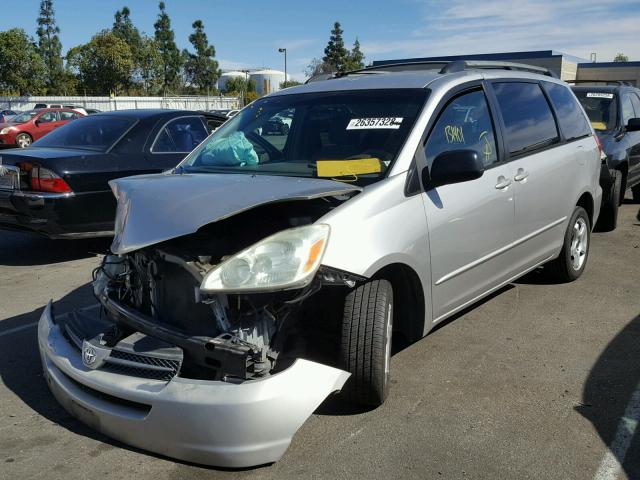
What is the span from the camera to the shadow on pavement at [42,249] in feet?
22.8

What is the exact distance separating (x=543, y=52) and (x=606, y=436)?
132ft

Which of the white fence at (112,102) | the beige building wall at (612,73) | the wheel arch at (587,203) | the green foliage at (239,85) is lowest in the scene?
the wheel arch at (587,203)

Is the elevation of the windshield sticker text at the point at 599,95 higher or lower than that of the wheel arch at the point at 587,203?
higher

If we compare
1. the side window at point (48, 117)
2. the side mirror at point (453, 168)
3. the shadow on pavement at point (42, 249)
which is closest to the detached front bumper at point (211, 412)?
the side mirror at point (453, 168)

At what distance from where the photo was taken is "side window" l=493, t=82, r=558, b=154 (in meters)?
4.61

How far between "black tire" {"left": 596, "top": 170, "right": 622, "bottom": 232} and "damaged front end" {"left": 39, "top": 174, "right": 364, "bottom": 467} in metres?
5.89

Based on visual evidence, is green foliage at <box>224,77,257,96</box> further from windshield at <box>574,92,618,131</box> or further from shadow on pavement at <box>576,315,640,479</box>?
shadow on pavement at <box>576,315,640,479</box>

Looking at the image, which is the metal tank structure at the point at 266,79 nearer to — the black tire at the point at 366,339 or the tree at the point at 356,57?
the tree at the point at 356,57

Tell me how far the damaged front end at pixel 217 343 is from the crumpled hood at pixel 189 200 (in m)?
0.05

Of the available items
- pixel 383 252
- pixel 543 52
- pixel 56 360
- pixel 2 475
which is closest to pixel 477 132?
pixel 383 252

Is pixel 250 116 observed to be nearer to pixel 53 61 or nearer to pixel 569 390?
pixel 569 390

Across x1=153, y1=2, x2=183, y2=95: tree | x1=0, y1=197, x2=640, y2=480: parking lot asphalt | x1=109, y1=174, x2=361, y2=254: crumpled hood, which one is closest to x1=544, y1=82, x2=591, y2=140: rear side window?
x1=0, y1=197, x2=640, y2=480: parking lot asphalt

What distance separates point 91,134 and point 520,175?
4821 millimetres

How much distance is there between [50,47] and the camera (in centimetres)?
7231
